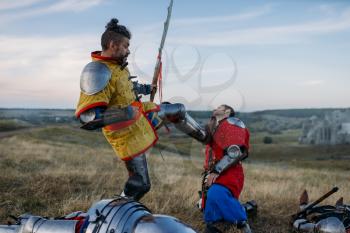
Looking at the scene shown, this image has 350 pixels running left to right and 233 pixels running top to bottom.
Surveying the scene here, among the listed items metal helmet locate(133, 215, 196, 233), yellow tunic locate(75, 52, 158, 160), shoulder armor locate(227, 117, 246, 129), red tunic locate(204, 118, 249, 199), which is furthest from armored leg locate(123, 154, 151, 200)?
shoulder armor locate(227, 117, 246, 129)

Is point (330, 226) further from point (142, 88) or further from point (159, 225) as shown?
point (159, 225)

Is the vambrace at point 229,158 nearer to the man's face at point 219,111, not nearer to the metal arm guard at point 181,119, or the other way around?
the metal arm guard at point 181,119

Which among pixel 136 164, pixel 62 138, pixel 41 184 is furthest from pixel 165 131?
pixel 62 138

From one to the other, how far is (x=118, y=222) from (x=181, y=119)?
176 cm

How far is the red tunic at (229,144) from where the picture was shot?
20.3 ft

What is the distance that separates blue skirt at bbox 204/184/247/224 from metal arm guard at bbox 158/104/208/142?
77 cm

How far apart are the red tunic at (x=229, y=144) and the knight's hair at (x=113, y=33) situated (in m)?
1.80

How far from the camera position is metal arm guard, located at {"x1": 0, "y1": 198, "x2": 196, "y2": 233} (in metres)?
3.97

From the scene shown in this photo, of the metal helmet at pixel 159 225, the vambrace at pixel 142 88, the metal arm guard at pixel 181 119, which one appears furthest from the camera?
the vambrace at pixel 142 88

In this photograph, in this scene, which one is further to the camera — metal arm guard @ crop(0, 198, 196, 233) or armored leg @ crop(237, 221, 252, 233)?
armored leg @ crop(237, 221, 252, 233)

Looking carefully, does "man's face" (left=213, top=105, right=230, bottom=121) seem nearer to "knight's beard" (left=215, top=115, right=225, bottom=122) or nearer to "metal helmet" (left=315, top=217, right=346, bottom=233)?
"knight's beard" (left=215, top=115, right=225, bottom=122)

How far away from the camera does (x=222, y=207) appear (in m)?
6.16

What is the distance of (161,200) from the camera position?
7.91 metres

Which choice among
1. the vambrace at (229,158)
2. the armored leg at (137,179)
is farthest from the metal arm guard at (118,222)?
the vambrace at (229,158)
